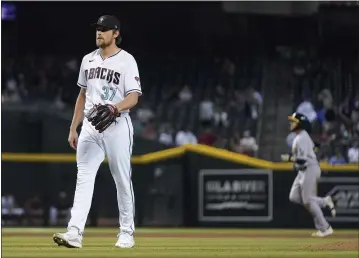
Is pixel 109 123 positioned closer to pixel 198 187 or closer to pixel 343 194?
pixel 198 187

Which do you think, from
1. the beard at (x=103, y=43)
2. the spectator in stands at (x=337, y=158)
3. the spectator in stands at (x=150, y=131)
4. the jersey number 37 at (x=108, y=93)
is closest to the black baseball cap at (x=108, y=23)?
the beard at (x=103, y=43)

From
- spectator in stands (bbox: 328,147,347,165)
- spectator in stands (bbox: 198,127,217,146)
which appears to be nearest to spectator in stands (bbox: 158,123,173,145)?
spectator in stands (bbox: 198,127,217,146)

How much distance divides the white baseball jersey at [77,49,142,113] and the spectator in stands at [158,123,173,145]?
10.5 m

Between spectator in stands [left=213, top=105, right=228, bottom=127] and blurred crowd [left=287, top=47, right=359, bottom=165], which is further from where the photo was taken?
spectator in stands [left=213, top=105, right=228, bottom=127]

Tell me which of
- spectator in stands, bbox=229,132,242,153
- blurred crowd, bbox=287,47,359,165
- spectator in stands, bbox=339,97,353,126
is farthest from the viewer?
spectator in stands, bbox=339,97,353,126

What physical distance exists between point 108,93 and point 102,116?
0.37m

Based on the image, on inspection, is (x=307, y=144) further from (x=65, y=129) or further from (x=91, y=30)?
(x=91, y=30)

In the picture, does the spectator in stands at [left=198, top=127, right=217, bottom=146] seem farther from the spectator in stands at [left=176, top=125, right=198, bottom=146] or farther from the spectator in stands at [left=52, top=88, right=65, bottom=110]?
the spectator in stands at [left=52, top=88, right=65, bottom=110]

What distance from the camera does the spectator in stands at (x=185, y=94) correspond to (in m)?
19.8

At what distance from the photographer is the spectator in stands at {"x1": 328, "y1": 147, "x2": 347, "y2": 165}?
15805 mm

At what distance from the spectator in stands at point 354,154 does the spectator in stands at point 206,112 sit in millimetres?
3615

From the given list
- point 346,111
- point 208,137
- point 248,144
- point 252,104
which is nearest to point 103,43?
point 248,144

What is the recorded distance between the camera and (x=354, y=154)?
15945 millimetres

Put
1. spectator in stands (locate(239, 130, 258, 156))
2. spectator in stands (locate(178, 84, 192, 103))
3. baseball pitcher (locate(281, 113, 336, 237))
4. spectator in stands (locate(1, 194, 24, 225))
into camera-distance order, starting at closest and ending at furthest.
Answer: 1. baseball pitcher (locate(281, 113, 336, 237))
2. spectator in stands (locate(1, 194, 24, 225))
3. spectator in stands (locate(239, 130, 258, 156))
4. spectator in stands (locate(178, 84, 192, 103))
